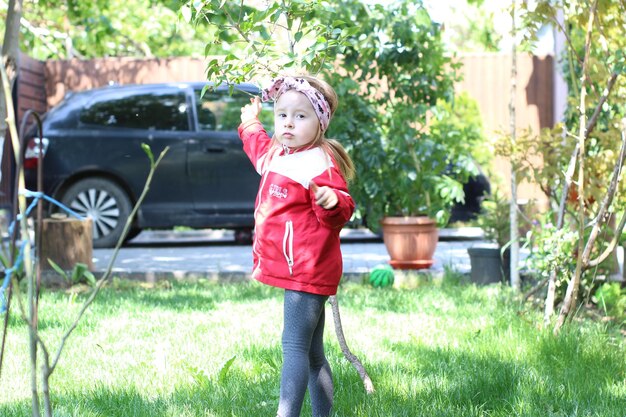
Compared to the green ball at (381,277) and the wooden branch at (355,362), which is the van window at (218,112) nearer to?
the green ball at (381,277)

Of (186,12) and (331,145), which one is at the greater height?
(186,12)

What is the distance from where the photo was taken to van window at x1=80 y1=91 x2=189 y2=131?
9.87m

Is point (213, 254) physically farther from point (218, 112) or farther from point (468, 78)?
point (468, 78)

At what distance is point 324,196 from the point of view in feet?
8.95

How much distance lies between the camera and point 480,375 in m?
3.64

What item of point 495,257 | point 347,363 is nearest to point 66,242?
point 495,257

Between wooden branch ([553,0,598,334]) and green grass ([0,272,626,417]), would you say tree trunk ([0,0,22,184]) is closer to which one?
green grass ([0,272,626,417])

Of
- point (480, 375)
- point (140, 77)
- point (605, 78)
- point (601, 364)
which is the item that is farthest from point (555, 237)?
point (140, 77)

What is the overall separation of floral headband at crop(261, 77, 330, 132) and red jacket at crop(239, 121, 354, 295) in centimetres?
12

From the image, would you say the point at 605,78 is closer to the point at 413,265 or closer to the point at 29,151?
the point at 413,265

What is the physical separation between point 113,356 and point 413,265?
12.2 feet

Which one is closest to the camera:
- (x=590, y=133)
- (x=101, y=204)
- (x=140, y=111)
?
(x=590, y=133)

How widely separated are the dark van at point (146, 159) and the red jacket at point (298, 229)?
6.77 m

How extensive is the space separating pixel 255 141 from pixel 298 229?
50 cm
